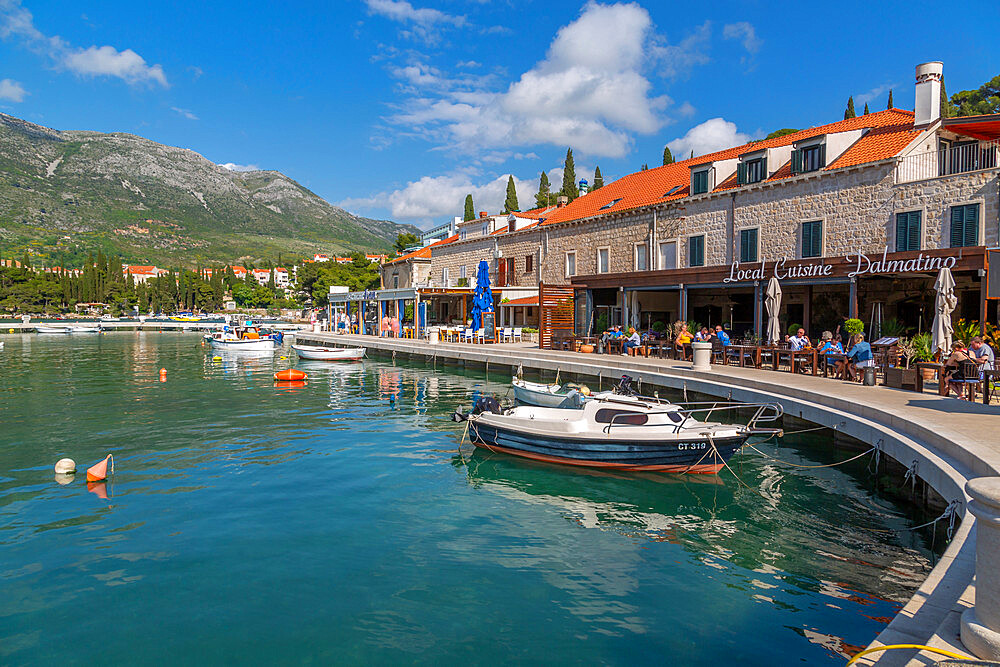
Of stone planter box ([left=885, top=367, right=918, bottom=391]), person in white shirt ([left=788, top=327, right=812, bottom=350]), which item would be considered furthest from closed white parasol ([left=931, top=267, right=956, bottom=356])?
person in white shirt ([left=788, top=327, right=812, bottom=350])

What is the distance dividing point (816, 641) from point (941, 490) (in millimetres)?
3629

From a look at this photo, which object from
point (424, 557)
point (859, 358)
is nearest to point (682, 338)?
point (859, 358)

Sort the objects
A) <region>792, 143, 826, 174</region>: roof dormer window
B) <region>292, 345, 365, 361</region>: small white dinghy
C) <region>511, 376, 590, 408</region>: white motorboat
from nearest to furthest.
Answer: <region>511, 376, 590, 408</region>: white motorboat < <region>792, 143, 826, 174</region>: roof dormer window < <region>292, 345, 365, 361</region>: small white dinghy

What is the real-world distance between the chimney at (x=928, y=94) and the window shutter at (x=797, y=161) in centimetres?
438

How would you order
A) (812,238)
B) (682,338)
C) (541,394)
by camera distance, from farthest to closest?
(812,238) < (682,338) < (541,394)

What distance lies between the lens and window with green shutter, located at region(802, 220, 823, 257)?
1026 inches

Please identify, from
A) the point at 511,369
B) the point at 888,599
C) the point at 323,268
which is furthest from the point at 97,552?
the point at 323,268

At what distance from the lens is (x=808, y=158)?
1050 inches

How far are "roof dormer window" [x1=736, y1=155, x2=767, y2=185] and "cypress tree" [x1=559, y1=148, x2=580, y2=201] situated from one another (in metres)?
38.1

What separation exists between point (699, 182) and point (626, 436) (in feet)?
74.5

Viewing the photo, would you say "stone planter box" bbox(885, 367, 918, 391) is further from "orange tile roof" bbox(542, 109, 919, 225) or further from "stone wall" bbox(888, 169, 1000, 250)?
"orange tile roof" bbox(542, 109, 919, 225)

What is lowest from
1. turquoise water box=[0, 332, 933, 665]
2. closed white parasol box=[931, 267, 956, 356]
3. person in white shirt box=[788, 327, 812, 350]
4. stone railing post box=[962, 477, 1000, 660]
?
turquoise water box=[0, 332, 933, 665]

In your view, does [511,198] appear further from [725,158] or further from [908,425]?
[908,425]

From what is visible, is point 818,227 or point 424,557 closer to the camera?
point 424,557
